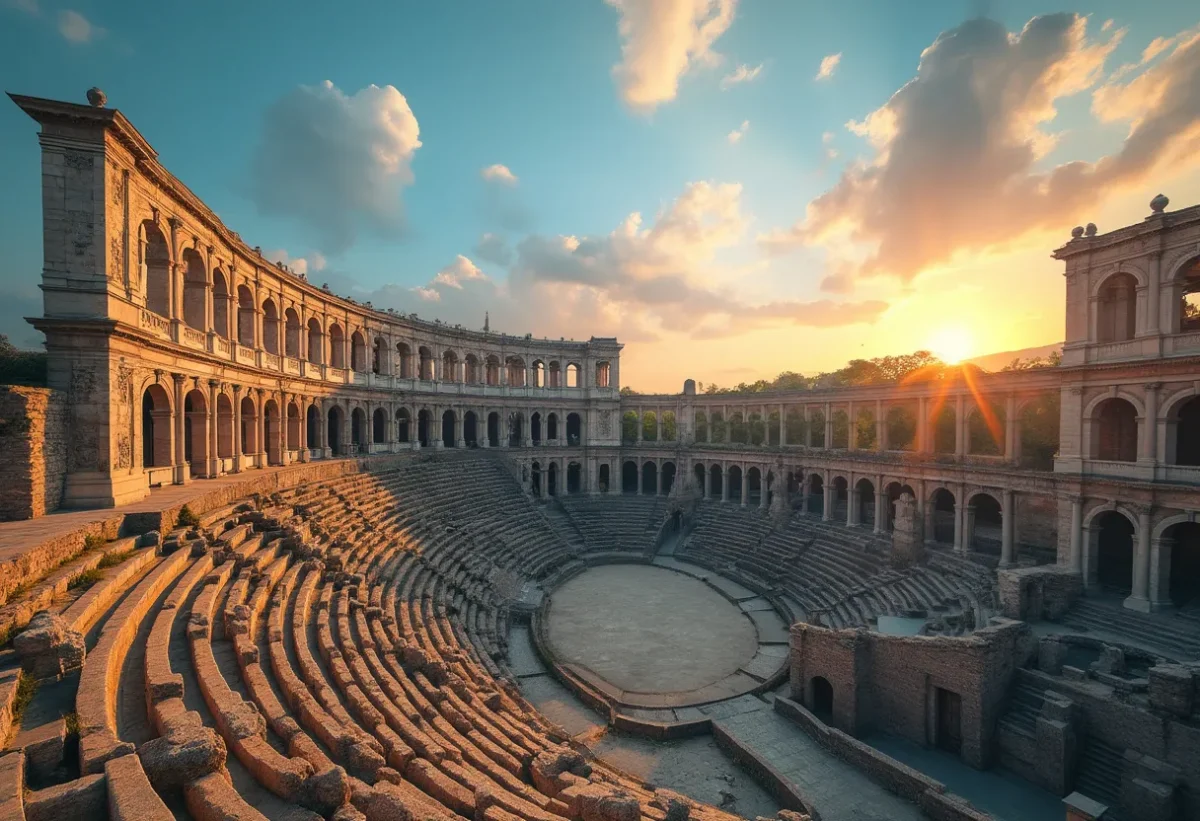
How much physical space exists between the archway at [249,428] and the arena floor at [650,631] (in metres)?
16.0

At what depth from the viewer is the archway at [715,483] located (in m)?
41.5

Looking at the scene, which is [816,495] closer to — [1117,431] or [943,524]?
[943,524]

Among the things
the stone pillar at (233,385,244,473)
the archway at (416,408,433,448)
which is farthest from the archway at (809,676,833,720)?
the archway at (416,408,433,448)

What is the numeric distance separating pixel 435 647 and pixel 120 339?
1266cm

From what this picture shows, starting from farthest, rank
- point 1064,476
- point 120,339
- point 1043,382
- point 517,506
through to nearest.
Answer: point 517,506
point 1043,382
point 1064,476
point 120,339

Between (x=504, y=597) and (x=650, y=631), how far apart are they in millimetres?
6799

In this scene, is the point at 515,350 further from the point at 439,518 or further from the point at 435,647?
the point at 435,647

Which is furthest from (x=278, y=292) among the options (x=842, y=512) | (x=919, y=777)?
(x=842, y=512)

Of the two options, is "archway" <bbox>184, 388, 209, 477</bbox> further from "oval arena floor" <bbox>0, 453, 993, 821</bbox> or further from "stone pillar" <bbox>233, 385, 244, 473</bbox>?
"oval arena floor" <bbox>0, 453, 993, 821</bbox>

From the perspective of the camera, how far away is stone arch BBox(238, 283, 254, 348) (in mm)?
25484

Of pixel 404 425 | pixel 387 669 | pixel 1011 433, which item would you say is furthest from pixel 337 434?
pixel 1011 433

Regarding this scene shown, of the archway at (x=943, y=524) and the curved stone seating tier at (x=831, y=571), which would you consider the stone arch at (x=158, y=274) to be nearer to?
the curved stone seating tier at (x=831, y=571)

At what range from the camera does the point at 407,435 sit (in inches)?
1570

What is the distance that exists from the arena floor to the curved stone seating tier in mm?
3179
